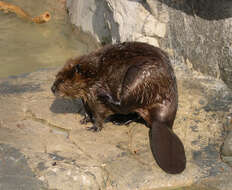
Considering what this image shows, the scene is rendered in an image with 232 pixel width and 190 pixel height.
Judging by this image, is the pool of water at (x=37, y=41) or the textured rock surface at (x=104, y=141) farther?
the pool of water at (x=37, y=41)

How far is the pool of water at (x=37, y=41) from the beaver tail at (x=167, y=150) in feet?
8.35

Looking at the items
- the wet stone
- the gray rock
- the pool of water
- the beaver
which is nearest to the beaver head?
the beaver

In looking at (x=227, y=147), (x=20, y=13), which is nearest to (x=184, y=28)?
(x=227, y=147)

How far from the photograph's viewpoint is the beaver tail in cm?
289

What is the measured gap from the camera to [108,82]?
11.4 ft

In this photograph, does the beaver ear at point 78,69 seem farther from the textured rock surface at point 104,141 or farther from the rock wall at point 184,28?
the rock wall at point 184,28

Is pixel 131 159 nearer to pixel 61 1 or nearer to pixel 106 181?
pixel 106 181

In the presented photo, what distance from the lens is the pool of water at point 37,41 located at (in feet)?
17.6

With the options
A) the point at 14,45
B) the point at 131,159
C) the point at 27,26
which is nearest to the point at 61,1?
the point at 27,26

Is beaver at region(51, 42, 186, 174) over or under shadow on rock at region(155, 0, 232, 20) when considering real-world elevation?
under

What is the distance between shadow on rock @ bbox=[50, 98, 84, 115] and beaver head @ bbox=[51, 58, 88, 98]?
0.78 feet

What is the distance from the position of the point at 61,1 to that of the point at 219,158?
4.68 meters

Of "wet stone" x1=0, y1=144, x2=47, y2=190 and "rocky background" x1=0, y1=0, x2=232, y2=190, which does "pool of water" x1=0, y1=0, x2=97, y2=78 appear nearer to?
"rocky background" x1=0, y1=0, x2=232, y2=190

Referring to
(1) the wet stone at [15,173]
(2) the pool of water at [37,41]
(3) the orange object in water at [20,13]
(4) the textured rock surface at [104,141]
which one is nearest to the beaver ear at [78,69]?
(4) the textured rock surface at [104,141]
